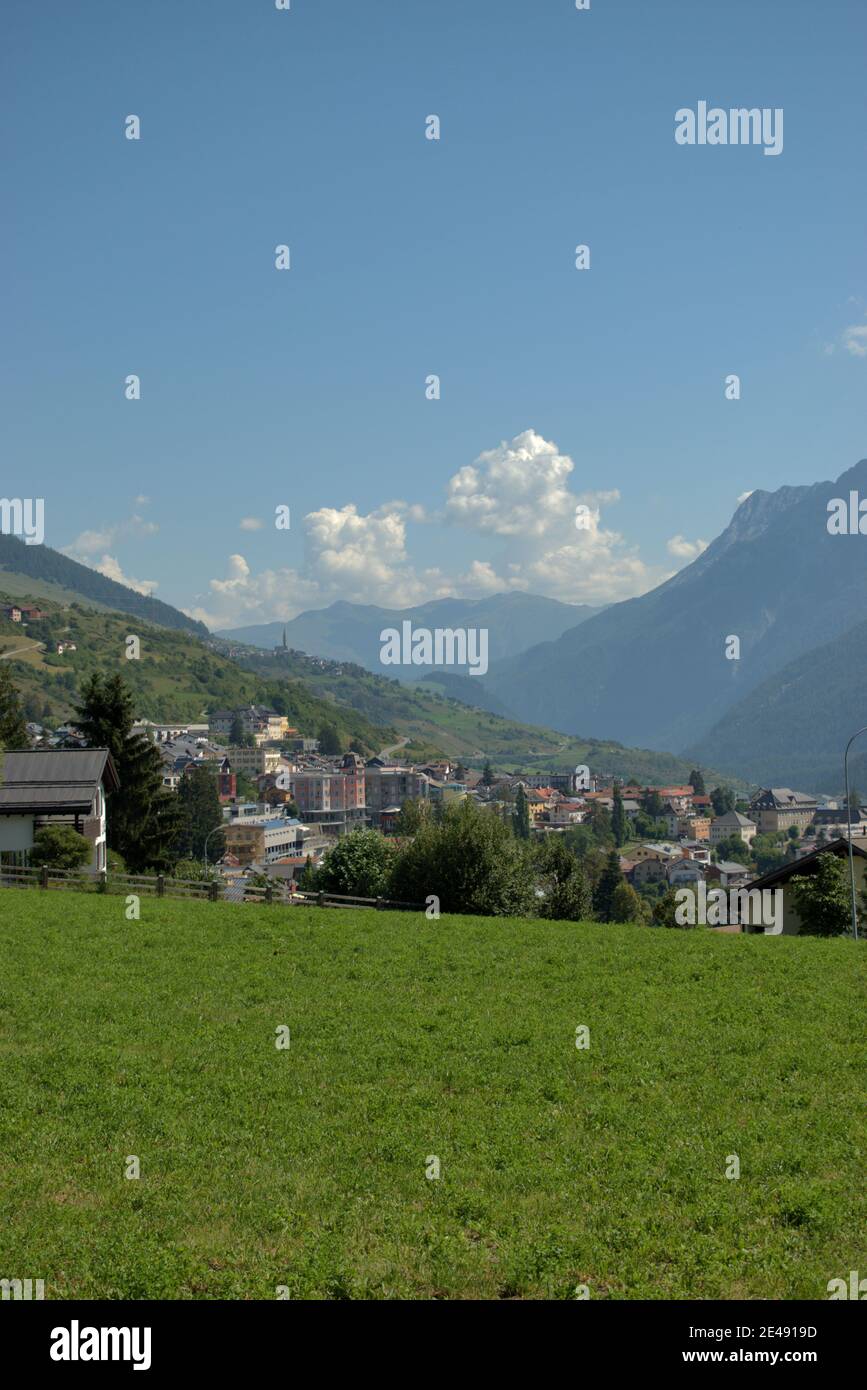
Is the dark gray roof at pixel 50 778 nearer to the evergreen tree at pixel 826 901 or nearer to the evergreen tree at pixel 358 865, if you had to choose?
the evergreen tree at pixel 358 865

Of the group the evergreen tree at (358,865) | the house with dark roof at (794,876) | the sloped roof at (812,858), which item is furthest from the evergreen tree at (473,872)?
the sloped roof at (812,858)

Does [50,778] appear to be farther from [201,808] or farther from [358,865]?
[201,808]

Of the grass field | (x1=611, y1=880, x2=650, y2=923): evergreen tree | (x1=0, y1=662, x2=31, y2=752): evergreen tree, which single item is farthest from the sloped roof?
(x1=611, y1=880, x2=650, y2=923): evergreen tree

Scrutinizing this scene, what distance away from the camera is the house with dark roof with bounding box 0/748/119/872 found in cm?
5009

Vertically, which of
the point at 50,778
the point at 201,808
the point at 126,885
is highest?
the point at 50,778

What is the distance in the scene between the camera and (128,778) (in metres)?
61.5

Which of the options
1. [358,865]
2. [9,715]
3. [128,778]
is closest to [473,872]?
[358,865]

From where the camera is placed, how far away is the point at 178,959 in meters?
27.2

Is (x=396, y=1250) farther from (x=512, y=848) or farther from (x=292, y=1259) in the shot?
(x=512, y=848)

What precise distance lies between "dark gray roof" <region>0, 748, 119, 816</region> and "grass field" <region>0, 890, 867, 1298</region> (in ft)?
79.2

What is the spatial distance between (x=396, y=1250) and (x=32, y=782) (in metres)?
44.0

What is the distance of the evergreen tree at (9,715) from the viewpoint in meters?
64.4

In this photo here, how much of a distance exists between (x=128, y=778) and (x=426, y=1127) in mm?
49082

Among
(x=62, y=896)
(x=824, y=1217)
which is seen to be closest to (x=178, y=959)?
(x=62, y=896)
